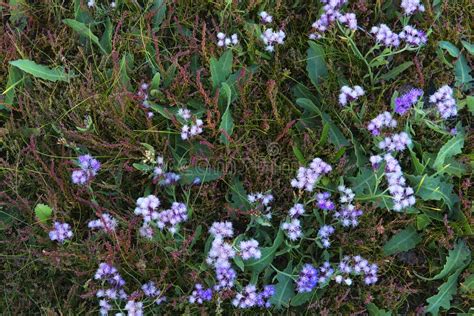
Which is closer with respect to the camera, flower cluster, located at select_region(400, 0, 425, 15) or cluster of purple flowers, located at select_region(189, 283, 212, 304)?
cluster of purple flowers, located at select_region(189, 283, 212, 304)

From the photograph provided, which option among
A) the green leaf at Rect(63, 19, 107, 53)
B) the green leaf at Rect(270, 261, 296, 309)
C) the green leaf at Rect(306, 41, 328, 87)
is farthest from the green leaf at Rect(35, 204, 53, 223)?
the green leaf at Rect(306, 41, 328, 87)

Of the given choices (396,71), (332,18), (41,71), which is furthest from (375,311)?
(41,71)

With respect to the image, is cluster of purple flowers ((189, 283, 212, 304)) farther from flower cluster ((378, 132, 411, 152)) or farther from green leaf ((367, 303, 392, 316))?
flower cluster ((378, 132, 411, 152))

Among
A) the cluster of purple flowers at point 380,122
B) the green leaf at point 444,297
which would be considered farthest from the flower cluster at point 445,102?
the green leaf at point 444,297

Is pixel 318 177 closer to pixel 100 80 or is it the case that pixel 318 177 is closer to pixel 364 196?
pixel 364 196

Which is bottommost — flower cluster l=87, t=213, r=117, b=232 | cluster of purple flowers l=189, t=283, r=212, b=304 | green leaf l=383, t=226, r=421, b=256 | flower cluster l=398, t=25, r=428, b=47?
cluster of purple flowers l=189, t=283, r=212, b=304

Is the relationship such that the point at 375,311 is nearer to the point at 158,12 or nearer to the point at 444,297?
the point at 444,297
